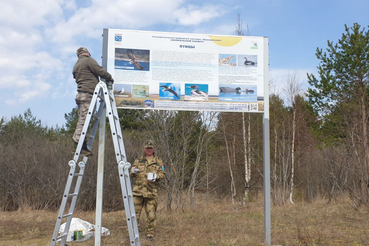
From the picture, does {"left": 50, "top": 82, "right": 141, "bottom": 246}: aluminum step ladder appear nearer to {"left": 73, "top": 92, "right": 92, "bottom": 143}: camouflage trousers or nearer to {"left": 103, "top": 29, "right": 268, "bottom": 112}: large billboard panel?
{"left": 73, "top": 92, "right": 92, "bottom": 143}: camouflage trousers

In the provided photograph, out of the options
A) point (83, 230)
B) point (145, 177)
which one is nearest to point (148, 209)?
point (145, 177)

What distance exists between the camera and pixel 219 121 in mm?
16562

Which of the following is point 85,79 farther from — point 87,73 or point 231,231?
point 231,231

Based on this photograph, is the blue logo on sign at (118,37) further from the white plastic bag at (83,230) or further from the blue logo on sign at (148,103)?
the white plastic bag at (83,230)

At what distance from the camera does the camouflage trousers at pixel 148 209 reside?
6246mm

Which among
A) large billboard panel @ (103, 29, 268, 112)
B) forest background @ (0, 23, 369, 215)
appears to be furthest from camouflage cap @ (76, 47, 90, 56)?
forest background @ (0, 23, 369, 215)

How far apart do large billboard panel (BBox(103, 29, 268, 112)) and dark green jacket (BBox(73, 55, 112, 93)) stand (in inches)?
24.7

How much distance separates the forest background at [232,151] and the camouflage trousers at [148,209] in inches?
246

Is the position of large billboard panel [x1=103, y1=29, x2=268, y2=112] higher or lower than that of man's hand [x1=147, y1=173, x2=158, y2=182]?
higher

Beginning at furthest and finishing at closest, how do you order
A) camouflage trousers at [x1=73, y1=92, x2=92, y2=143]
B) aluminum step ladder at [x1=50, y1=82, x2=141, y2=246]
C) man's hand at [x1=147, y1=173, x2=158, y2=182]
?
man's hand at [x1=147, y1=173, x2=158, y2=182] < camouflage trousers at [x1=73, y1=92, x2=92, y2=143] < aluminum step ladder at [x1=50, y1=82, x2=141, y2=246]

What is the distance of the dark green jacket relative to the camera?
5.31 meters

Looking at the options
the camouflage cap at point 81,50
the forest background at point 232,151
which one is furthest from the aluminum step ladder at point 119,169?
the forest background at point 232,151

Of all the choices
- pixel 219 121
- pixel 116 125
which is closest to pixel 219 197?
pixel 219 121

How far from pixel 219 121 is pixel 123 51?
35.7ft
